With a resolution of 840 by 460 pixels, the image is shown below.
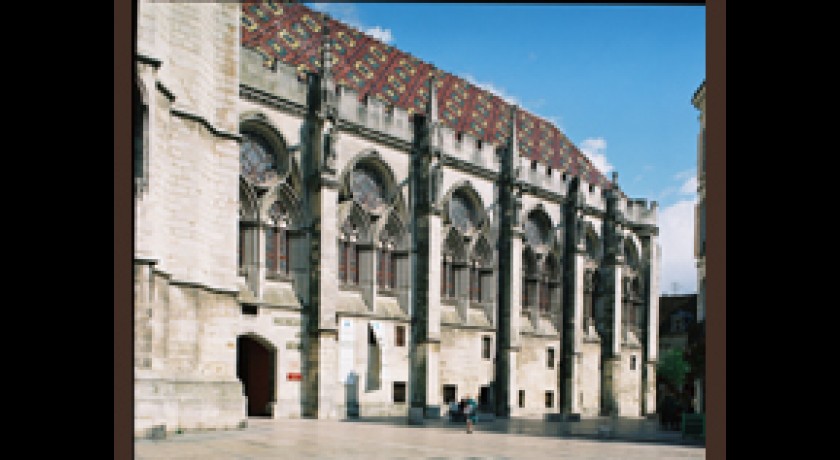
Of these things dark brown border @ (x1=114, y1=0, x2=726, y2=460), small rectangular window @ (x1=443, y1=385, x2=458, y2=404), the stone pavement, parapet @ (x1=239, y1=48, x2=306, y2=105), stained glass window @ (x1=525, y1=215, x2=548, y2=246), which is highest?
parapet @ (x1=239, y1=48, x2=306, y2=105)

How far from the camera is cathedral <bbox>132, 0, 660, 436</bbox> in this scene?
526 inches

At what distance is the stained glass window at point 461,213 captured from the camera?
2580 cm

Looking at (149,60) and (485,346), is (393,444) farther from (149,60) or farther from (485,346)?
(485,346)

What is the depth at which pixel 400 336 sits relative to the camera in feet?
74.8

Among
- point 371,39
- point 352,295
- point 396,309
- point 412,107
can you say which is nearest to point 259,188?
point 352,295

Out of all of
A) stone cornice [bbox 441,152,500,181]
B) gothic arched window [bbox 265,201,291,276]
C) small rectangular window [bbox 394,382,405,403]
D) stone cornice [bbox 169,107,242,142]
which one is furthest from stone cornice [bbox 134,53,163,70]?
small rectangular window [bbox 394,382,405,403]

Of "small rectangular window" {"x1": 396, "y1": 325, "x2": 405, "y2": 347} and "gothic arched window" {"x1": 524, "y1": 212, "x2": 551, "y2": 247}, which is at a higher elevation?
"gothic arched window" {"x1": 524, "y1": 212, "x2": 551, "y2": 247}

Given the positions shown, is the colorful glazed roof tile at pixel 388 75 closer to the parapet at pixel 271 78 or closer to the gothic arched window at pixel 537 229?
the parapet at pixel 271 78

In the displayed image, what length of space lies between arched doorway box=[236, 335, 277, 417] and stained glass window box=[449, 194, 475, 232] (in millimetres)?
8637

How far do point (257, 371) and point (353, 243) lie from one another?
4.76 metres

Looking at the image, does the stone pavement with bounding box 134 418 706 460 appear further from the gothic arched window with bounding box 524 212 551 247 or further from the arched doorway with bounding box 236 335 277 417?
the gothic arched window with bounding box 524 212 551 247
